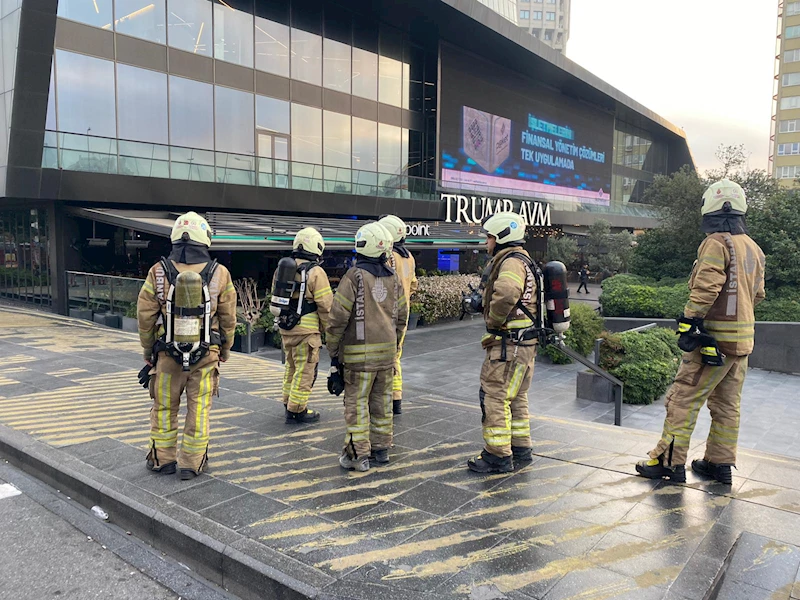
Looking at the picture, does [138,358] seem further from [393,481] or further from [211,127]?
[211,127]

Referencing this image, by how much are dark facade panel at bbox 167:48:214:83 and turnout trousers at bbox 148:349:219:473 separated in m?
16.2

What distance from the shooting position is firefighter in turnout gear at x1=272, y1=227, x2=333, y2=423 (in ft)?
19.7

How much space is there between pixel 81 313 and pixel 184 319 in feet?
43.5

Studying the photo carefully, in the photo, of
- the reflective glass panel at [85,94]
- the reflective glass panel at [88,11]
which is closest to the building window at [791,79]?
the reflective glass panel at [88,11]

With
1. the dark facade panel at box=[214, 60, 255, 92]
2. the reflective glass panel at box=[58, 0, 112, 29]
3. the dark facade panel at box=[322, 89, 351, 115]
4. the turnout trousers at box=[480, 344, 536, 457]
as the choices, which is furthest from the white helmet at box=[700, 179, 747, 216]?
the dark facade panel at box=[322, 89, 351, 115]

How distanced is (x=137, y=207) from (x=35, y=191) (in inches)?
105

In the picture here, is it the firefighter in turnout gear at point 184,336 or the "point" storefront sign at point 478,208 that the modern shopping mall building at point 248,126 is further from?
the firefighter in turnout gear at point 184,336

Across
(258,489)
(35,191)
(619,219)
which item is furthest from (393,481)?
(619,219)

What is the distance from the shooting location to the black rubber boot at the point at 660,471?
4.47 m

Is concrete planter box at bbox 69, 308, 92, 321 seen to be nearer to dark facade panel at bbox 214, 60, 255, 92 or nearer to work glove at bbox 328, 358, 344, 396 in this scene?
dark facade panel at bbox 214, 60, 255, 92

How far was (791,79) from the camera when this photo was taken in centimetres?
7175

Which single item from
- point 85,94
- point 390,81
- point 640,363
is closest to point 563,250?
point 390,81

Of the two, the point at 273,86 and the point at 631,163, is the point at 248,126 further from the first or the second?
the point at 631,163

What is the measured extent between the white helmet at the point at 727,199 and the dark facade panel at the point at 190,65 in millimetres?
17586
